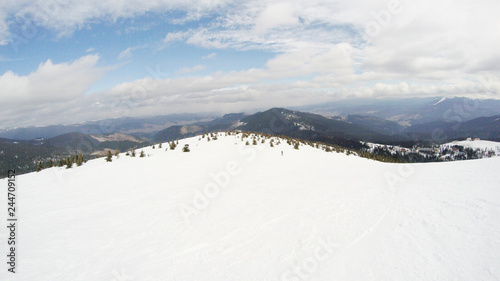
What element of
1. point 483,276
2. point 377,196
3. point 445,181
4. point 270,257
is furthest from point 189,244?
point 445,181

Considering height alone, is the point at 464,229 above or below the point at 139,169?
below

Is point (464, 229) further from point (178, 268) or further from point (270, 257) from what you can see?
point (178, 268)

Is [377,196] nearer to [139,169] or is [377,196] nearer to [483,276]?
[483,276]

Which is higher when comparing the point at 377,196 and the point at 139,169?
the point at 139,169

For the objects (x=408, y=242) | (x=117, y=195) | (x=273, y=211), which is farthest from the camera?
(x=117, y=195)

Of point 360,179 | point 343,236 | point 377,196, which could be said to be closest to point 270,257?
point 343,236

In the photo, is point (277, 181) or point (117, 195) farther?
point (277, 181)

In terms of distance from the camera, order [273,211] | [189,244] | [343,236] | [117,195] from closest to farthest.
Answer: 1. [343,236]
2. [189,244]
3. [273,211]
4. [117,195]
